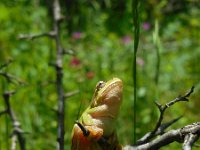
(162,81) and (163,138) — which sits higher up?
(163,138)

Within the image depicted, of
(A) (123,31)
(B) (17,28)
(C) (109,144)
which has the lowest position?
(A) (123,31)

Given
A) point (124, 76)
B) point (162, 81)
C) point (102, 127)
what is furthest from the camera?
point (162, 81)

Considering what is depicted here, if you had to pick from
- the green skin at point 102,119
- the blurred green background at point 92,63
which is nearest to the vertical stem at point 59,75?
the green skin at point 102,119

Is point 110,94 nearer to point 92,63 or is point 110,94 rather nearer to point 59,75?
point 59,75

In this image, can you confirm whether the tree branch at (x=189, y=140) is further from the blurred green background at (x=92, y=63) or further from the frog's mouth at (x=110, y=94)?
the blurred green background at (x=92, y=63)

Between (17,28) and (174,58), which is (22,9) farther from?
(174,58)

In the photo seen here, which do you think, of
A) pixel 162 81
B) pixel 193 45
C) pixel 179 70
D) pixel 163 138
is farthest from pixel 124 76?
pixel 163 138

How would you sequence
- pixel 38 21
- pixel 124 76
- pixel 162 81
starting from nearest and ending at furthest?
pixel 124 76 < pixel 162 81 < pixel 38 21
